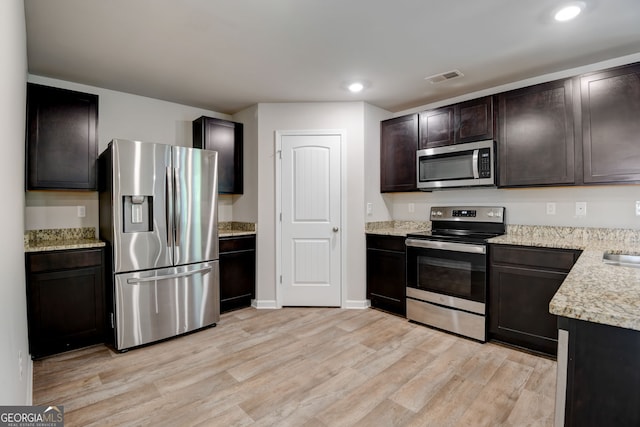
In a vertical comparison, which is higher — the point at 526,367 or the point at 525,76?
the point at 525,76

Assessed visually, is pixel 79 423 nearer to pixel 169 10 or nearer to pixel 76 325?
pixel 76 325

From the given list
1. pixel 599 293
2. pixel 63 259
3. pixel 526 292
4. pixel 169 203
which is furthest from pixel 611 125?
pixel 63 259

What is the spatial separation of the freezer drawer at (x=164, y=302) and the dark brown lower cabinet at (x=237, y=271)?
32cm

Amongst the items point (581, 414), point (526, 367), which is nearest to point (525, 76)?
point (526, 367)

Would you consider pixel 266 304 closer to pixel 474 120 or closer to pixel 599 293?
pixel 474 120

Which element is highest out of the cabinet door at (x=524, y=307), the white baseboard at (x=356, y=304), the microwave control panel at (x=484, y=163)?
the microwave control panel at (x=484, y=163)

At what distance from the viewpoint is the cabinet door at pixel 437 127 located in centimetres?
326

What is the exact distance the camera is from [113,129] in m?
3.33

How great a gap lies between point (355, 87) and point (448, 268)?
6.64ft

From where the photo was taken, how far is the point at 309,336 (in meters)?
2.90

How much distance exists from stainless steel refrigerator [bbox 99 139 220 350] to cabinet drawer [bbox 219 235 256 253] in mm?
331

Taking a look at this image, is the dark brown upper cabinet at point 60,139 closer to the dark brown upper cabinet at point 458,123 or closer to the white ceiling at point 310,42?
the white ceiling at point 310,42

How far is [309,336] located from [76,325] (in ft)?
6.41

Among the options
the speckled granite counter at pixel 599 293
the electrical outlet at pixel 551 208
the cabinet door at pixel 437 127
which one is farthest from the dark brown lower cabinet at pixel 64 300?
the electrical outlet at pixel 551 208
